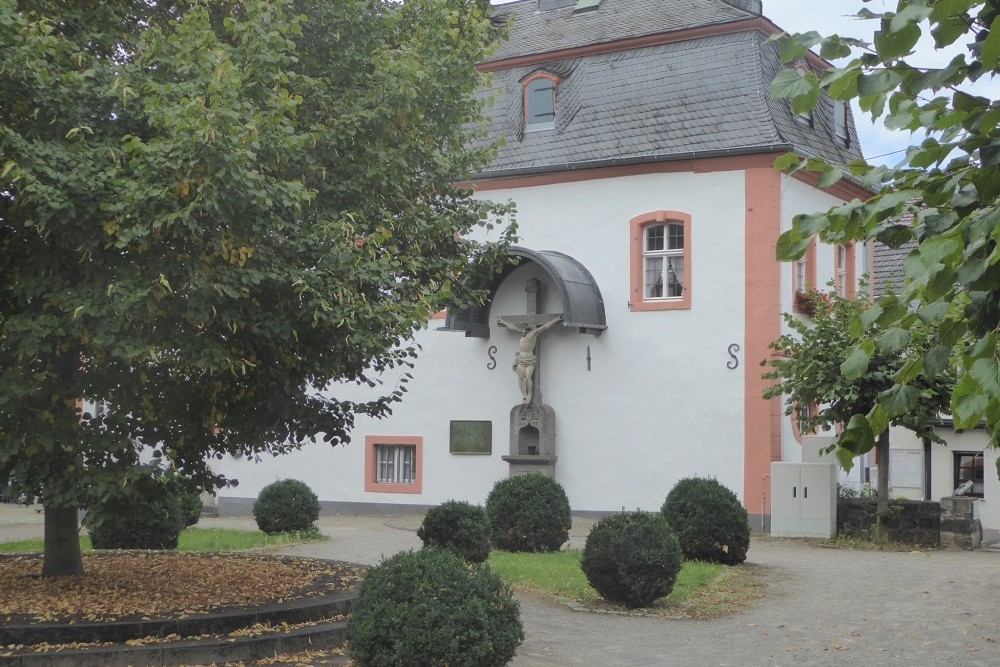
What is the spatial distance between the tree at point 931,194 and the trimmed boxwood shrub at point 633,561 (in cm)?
821

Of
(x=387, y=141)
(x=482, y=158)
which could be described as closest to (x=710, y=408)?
(x=482, y=158)

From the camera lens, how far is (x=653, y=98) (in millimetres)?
22203

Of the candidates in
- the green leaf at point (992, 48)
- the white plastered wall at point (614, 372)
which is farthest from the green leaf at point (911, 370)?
the white plastered wall at point (614, 372)

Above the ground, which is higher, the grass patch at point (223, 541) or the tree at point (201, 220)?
the tree at point (201, 220)

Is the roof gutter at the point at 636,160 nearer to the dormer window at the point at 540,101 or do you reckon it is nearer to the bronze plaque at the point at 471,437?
the dormer window at the point at 540,101

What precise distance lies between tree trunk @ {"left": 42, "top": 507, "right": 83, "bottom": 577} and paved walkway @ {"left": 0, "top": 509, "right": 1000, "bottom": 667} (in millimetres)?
2866

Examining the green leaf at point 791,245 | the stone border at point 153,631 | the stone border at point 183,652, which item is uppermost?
the green leaf at point 791,245

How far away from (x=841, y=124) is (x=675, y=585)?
14951mm

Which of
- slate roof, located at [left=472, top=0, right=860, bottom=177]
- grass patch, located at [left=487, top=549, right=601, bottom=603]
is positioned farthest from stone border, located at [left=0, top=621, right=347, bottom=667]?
slate roof, located at [left=472, top=0, right=860, bottom=177]

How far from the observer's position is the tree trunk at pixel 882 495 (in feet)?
59.3

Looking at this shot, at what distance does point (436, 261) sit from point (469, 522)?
4054 mm

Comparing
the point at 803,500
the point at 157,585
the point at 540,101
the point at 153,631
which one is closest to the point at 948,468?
the point at 803,500

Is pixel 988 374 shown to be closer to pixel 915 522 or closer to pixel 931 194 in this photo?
pixel 931 194

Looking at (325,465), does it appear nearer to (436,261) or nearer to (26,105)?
(436,261)
